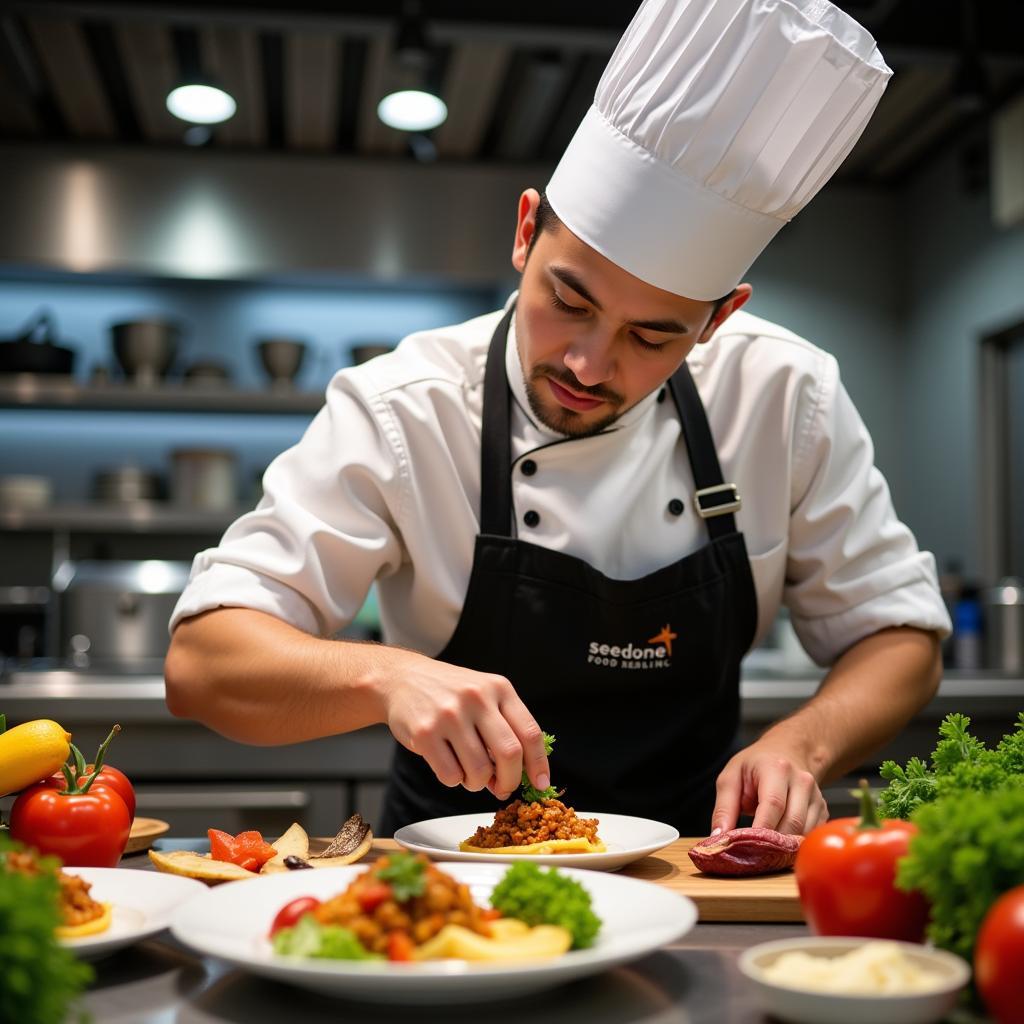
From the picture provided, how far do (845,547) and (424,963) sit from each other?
119 cm

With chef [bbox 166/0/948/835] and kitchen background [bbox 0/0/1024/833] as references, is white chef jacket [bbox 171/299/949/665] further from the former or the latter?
kitchen background [bbox 0/0/1024/833]

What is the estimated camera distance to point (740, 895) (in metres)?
1.10

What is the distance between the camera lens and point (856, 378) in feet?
15.5

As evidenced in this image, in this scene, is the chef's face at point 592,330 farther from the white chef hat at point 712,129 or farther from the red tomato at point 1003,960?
the red tomato at point 1003,960

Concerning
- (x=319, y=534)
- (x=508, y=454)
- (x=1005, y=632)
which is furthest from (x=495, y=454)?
(x=1005, y=632)

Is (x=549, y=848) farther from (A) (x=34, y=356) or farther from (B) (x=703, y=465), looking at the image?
(A) (x=34, y=356)

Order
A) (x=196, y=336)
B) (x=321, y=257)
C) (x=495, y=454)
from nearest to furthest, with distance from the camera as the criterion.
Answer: (x=495, y=454)
(x=321, y=257)
(x=196, y=336)

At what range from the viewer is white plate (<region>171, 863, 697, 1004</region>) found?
73cm

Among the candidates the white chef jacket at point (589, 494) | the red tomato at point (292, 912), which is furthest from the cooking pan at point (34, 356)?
the red tomato at point (292, 912)

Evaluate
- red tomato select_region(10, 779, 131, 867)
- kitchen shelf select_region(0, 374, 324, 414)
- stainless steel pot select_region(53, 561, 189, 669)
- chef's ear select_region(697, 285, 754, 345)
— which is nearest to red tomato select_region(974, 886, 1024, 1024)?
red tomato select_region(10, 779, 131, 867)

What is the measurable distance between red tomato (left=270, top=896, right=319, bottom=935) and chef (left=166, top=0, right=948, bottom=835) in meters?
0.38

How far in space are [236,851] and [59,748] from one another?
0.20 metres

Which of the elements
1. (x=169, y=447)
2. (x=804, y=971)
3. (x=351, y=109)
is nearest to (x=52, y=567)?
(x=169, y=447)

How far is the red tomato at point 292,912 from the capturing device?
33.5 inches
